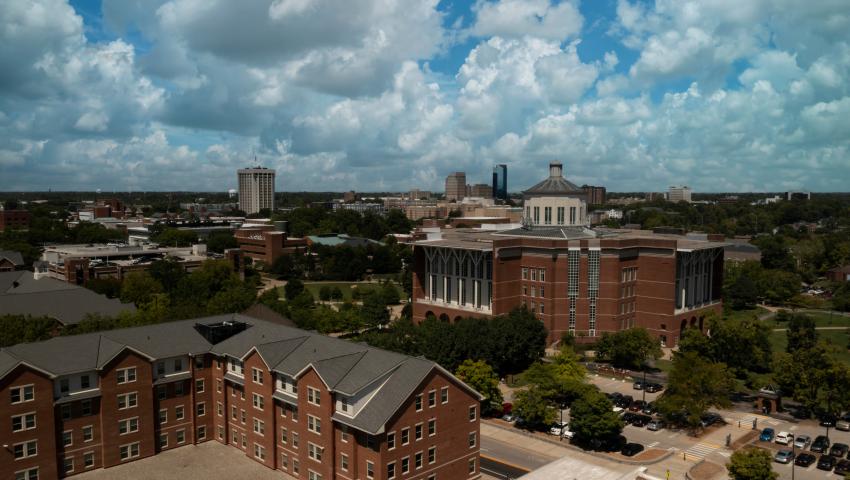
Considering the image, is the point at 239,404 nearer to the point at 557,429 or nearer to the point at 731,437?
the point at 557,429

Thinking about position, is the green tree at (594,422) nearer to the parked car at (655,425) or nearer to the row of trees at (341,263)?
the parked car at (655,425)

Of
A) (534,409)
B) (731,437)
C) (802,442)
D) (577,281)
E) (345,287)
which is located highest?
(577,281)

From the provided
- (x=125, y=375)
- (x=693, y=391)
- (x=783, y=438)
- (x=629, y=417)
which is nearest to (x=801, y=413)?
(x=783, y=438)

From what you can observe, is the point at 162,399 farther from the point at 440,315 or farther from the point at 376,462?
the point at 440,315

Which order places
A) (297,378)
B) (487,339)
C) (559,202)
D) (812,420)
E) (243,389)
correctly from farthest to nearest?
(559,202), (487,339), (812,420), (243,389), (297,378)

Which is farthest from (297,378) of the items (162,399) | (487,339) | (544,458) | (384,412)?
(487,339)

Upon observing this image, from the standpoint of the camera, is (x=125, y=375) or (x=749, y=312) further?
(x=749, y=312)

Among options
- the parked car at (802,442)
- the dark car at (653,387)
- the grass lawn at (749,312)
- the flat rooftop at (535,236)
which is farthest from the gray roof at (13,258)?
the grass lawn at (749,312)
